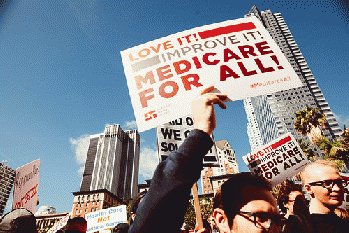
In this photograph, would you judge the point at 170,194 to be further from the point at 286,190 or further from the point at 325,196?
the point at 286,190

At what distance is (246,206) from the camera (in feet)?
4.74

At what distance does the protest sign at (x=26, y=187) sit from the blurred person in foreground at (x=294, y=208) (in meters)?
4.91

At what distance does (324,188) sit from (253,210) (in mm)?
1583

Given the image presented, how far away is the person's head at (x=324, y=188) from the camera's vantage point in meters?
2.37

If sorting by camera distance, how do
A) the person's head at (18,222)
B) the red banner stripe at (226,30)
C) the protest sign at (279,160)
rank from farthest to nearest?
1. the protest sign at (279,160)
2. the red banner stripe at (226,30)
3. the person's head at (18,222)

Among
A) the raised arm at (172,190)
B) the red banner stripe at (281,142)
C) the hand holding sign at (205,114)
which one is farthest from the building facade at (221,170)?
the raised arm at (172,190)

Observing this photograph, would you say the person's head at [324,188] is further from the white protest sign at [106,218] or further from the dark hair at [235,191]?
the white protest sign at [106,218]

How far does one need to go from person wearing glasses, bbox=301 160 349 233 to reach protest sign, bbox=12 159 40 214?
5.18m

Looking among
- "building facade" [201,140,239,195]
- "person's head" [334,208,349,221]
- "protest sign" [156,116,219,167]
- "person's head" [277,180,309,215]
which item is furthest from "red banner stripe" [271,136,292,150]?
"building facade" [201,140,239,195]

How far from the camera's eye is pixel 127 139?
161 m

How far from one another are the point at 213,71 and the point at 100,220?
8.90 metres

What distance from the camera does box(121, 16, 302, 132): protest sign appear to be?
1.91 metres

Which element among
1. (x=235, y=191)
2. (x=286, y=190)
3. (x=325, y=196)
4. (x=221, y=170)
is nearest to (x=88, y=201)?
(x=221, y=170)

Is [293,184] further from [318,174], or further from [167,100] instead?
[167,100]
